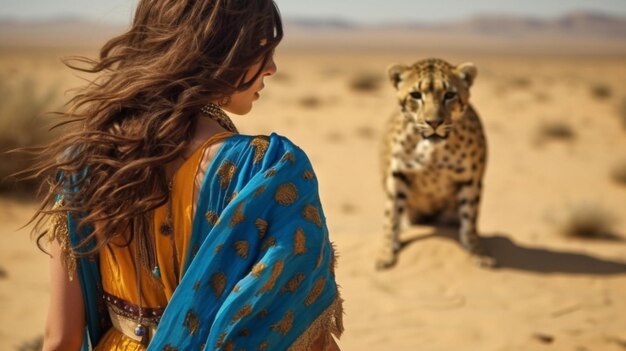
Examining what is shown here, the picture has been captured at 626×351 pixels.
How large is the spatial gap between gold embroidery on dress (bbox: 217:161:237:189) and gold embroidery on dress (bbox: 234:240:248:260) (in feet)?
0.50

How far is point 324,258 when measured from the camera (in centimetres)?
202

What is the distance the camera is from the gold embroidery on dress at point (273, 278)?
6.11ft

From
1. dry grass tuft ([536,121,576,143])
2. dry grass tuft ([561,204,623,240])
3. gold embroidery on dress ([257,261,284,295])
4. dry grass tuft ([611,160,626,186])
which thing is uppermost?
gold embroidery on dress ([257,261,284,295])

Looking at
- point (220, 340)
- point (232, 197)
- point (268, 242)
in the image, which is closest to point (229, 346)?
point (220, 340)

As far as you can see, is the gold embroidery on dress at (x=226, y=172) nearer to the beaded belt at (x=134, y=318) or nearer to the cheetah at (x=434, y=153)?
the beaded belt at (x=134, y=318)

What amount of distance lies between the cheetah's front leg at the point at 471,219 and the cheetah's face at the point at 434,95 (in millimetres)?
694

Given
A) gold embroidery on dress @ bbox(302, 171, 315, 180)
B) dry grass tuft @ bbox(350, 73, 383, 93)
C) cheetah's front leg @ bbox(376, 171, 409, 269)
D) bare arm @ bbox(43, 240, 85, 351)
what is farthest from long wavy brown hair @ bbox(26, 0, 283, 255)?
dry grass tuft @ bbox(350, 73, 383, 93)

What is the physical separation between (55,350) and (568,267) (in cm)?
545

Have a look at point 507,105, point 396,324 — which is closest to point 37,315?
point 396,324

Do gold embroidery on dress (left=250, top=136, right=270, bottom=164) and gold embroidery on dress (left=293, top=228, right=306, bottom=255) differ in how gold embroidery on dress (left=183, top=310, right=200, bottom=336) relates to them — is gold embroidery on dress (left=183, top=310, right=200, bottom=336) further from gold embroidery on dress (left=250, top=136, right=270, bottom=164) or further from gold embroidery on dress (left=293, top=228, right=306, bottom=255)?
gold embroidery on dress (left=250, top=136, right=270, bottom=164)

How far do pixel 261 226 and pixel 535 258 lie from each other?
5.29 m

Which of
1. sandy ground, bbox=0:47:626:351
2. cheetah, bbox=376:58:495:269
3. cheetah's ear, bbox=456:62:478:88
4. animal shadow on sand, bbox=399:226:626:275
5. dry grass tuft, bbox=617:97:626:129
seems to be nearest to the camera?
sandy ground, bbox=0:47:626:351

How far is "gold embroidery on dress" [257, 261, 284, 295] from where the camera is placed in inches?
73.3

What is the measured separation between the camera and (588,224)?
26.2ft
